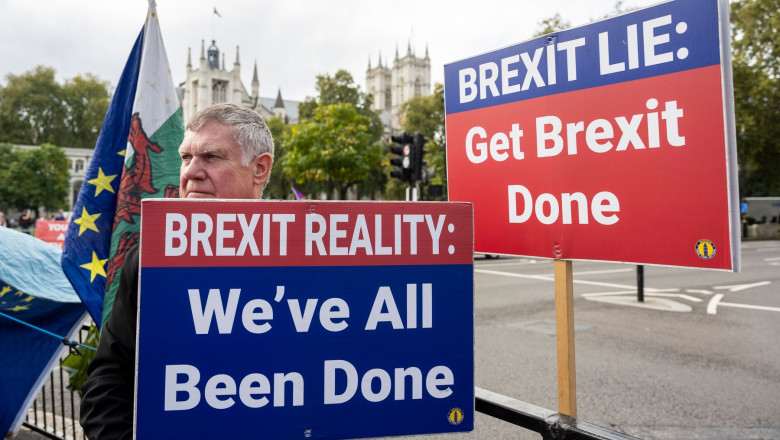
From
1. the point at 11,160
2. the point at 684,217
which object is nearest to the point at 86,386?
the point at 684,217

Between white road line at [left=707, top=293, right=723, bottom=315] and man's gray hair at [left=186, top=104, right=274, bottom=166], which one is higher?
man's gray hair at [left=186, top=104, right=274, bottom=166]

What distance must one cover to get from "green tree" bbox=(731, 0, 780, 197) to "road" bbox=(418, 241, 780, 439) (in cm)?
2000

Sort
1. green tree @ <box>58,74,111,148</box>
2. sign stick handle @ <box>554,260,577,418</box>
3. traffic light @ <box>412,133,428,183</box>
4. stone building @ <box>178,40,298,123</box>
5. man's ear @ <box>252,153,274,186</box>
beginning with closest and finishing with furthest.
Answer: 1. sign stick handle @ <box>554,260,577,418</box>
2. man's ear @ <box>252,153,274,186</box>
3. traffic light @ <box>412,133,428,183</box>
4. green tree @ <box>58,74,111,148</box>
5. stone building @ <box>178,40,298,123</box>

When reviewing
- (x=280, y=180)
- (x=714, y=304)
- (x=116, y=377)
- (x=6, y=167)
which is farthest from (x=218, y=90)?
(x=116, y=377)

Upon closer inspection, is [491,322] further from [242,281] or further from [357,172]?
[357,172]

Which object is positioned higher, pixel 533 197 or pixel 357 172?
pixel 357 172

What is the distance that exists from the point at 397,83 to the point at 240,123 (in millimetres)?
88322

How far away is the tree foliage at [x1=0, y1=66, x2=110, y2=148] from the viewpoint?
64.1m

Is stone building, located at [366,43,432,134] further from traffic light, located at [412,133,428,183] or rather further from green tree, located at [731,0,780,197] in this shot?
traffic light, located at [412,133,428,183]

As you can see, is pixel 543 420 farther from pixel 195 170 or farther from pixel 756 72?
pixel 756 72

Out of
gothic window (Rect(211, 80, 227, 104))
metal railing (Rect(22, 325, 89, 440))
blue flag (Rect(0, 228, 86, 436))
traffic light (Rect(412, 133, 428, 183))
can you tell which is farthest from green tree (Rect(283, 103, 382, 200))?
gothic window (Rect(211, 80, 227, 104))

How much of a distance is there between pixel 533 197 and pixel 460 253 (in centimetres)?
45

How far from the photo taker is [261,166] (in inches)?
71.8

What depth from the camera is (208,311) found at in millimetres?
1271
